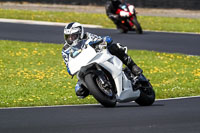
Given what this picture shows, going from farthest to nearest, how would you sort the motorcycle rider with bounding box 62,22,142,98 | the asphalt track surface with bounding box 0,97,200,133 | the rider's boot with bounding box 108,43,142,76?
the rider's boot with bounding box 108,43,142,76
the motorcycle rider with bounding box 62,22,142,98
the asphalt track surface with bounding box 0,97,200,133

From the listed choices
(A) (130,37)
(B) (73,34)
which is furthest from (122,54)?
(A) (130,37)

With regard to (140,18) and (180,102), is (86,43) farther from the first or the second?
(140,18)

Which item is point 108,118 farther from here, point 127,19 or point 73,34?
point 127,19

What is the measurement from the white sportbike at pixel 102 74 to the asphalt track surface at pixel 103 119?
0.23 m

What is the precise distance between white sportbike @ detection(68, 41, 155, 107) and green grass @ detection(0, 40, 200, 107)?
1.71 m

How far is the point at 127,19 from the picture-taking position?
27.3 meters

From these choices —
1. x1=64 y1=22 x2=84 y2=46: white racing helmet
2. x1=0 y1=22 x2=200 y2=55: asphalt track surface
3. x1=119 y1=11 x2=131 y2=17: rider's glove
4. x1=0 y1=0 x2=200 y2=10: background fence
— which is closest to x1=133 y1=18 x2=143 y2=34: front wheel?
x1=0 y1=22 x2=200 y2=55: asphalt track surface

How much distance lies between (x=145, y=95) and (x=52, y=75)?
18.7 feet

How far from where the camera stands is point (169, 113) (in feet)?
31.9

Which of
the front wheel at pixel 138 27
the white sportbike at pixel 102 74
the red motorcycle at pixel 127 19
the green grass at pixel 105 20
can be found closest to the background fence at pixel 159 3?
the green grass at pixel 105 20

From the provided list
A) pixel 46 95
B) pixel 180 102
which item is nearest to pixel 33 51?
pixel 46 95

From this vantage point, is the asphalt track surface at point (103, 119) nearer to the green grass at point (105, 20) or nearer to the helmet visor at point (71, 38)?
the helmet visor at point (71, 38)

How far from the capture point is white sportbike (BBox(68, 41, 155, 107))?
9.81 m

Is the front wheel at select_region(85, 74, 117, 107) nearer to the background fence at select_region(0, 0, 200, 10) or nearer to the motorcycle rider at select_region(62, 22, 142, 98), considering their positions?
the motorcycle rider at select_region(62, 22, 142, 98)
